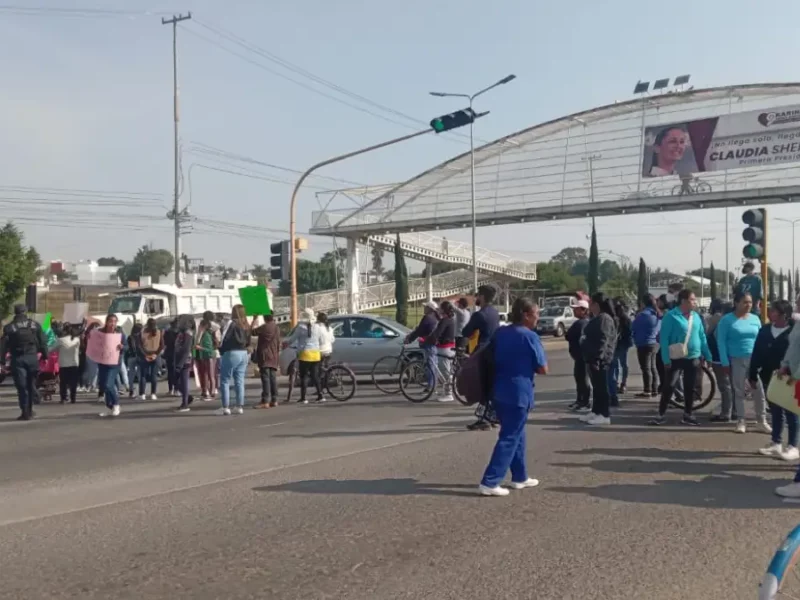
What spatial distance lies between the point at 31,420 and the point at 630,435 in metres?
9.67

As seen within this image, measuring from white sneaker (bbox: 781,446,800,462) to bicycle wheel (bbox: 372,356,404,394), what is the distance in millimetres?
8708

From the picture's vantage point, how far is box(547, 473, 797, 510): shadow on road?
24.1 ft

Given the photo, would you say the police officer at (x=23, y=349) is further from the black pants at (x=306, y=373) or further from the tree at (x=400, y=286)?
the tree at (x=400, y=286)

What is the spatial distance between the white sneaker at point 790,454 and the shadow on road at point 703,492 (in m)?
0.79

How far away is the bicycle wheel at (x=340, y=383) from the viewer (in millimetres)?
15734

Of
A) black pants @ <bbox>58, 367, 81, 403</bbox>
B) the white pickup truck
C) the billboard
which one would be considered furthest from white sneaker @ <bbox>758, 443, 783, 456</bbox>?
the billboard

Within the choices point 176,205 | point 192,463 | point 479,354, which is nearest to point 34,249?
point 176,205

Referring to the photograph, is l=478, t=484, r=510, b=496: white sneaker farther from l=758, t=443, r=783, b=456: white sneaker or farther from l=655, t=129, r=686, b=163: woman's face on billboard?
l=655, t=129, r=686, b=163: woman's face on billboard

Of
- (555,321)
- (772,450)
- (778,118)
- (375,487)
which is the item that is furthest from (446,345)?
(778,118)

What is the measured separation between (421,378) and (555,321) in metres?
28.1

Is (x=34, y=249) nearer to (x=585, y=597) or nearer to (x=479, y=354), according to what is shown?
(x=479, y=354)

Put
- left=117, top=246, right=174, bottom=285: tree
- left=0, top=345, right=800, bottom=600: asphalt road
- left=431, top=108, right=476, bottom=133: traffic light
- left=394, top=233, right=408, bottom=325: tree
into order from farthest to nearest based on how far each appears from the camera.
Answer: left=117, top=246, right=174, bottom=285: tree < left=394, top=233, right=408, bottom=325: tree < left=431, top=108, right=476, bottom=133: traffic light < left=0, top=345, right=800, bottom=600: asphalt road

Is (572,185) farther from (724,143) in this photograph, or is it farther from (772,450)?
(772,450)

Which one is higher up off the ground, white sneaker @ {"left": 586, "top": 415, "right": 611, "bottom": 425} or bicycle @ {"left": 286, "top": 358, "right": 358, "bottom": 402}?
bicycle @ {"left": 286, "top": 358, "right": 358, "bottom": 402}
